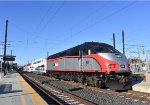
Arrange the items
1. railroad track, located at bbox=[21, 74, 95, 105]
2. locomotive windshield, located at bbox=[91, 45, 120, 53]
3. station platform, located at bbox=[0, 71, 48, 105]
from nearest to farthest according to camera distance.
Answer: station platform, located at bbox=[0, 71, 48, 105] < railroad track, located at bbox=[21, 74, 95, 105] < locomotive windshield, located at bbox=[91, 45, 120, 53]

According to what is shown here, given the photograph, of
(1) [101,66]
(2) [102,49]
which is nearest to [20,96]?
(1) [101,66]

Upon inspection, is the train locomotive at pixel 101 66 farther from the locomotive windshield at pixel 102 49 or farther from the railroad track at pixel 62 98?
the railroad track at pixel 62 98

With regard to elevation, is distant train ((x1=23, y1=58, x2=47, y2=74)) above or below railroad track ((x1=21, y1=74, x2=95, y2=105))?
above

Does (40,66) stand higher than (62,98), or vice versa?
(40,66)

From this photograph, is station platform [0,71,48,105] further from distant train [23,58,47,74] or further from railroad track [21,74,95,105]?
distant train [23,58,47,74]

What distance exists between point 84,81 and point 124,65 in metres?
5.45

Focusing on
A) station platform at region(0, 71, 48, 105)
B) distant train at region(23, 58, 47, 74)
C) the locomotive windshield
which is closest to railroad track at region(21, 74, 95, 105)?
station platform at region(0, 71, 48, 105)

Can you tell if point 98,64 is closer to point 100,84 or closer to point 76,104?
point 100,84

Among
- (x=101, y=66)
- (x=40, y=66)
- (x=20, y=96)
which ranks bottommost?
(x=20, y=96)

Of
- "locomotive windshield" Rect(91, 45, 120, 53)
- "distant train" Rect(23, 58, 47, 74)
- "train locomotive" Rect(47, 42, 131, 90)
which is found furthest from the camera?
"distant train" Rect(23, 58, 47, 74)

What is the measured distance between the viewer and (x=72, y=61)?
25.3 m

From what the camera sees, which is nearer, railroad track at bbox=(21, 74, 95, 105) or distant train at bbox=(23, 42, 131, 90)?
railroad track at bbox=(21, 74, 95, 105)

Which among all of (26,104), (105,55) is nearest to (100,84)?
(105,55)

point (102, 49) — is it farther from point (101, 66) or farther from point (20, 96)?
point (20, 96)
